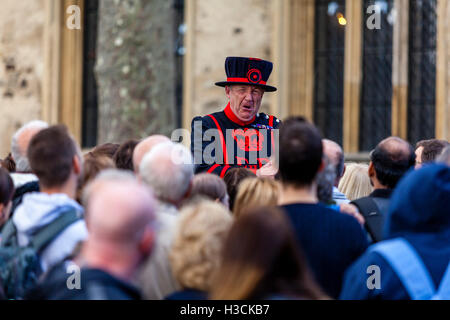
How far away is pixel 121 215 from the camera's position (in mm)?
2764

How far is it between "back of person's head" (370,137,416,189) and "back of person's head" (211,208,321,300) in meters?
1.94

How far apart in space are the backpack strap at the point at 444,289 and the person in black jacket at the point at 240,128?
108 inches

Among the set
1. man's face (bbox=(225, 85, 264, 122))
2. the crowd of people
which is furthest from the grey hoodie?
man's face (bbox=(225, 85, 264, 122))

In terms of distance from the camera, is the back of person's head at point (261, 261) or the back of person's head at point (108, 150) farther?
the back of person's head at point (108, 150)

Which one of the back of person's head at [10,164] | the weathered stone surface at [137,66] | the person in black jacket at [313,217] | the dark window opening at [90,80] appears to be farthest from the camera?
the dark window opening at [90,80]

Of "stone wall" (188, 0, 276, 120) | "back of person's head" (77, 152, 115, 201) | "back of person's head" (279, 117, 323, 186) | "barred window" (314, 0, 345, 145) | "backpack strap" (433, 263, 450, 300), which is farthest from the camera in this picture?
"barred window" (314, 0, 345, 145)

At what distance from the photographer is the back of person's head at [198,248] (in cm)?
309

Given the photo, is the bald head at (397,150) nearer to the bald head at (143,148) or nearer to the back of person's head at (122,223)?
the bald head at (143,148)

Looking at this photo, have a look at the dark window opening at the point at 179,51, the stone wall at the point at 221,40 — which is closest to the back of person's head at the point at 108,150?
the stone wall at the point at 221,40

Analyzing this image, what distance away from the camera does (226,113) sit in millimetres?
6172

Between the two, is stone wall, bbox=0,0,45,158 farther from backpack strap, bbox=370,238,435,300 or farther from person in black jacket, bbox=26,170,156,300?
person in black jacket, bbox=26,170,156,300

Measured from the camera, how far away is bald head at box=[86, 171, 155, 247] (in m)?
2.75
